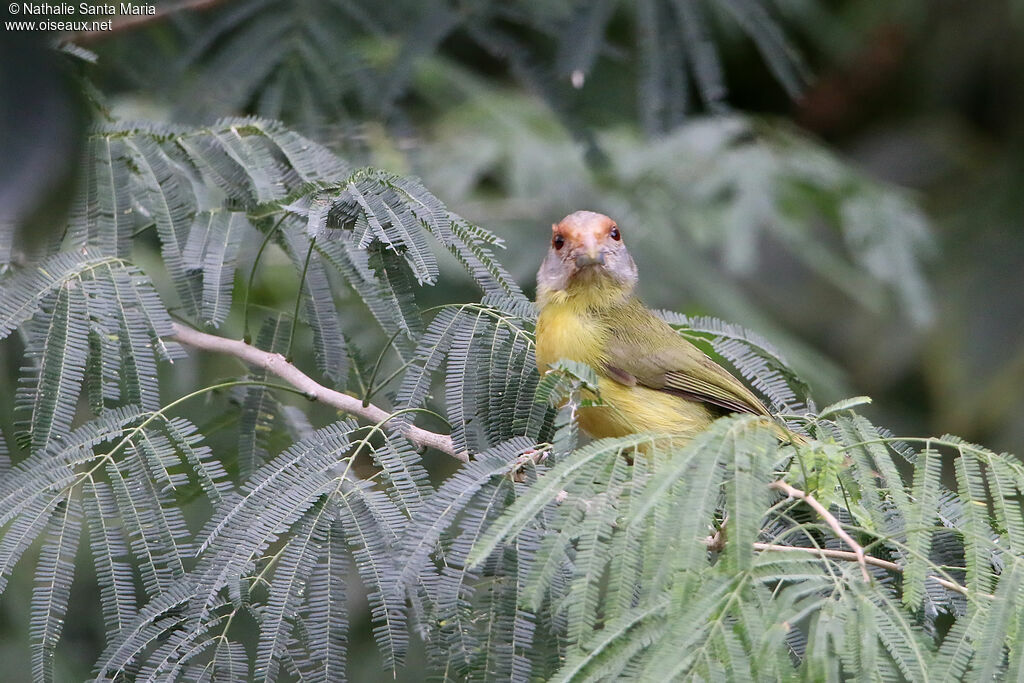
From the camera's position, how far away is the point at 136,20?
13.4ft

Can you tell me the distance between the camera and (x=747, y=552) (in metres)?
1.69

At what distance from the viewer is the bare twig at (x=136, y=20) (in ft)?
12.3

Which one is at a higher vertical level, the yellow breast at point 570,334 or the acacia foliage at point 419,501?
the yellow breast at point 570,334

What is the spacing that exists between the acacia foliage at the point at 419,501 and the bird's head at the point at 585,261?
49cm

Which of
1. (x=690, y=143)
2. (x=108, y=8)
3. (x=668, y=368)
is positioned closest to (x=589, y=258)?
(x=668, y=368)

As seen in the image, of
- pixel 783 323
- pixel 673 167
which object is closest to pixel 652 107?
pixel 673 167

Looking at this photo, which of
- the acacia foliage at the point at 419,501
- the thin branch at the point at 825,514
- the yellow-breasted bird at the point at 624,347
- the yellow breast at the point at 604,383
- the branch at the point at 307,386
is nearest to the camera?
the acacia foliage at the point at 419,501

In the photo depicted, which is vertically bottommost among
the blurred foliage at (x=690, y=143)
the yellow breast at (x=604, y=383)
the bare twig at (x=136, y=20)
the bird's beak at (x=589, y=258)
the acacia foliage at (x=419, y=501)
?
the acacia foliage at (x=419, y=501)

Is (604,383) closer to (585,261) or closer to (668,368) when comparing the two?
(668,368)

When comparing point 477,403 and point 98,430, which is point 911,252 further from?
point 98,430

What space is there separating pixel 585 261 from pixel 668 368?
A: 0.52 meters

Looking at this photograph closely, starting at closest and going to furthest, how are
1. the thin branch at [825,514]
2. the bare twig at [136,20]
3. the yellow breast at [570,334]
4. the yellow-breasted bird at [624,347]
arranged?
1. the thin branch at [825,514]
2. the yellow breast at [570,334]
3. the yellow-breasted bird at [624,347]
4. the bare twig at [136,20]

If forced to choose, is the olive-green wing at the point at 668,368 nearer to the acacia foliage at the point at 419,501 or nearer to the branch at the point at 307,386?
the acacia foliage at the point at 419,501

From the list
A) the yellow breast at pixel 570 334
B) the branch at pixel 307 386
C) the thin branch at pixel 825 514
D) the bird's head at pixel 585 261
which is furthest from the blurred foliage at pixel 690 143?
the thin branch at pixel 825 514
